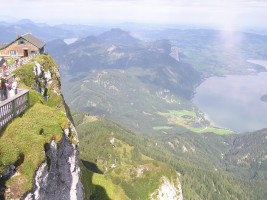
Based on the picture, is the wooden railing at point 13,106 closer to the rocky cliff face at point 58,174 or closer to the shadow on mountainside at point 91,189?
the rocky cliff face at point 58,174

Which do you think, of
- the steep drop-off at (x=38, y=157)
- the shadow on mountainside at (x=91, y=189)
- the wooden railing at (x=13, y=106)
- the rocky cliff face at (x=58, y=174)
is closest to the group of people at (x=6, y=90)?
the wooden railing at (x=13, y=106)

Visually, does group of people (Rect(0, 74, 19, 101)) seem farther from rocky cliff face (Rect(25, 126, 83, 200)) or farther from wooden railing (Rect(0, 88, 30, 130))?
rocky cliff face (Rect(25, 126, 83, 200))

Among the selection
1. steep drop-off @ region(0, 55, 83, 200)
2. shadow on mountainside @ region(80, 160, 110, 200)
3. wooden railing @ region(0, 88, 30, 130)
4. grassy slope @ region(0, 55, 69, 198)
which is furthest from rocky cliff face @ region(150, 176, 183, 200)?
wooden railing @ region(0, 88, 30, 130)

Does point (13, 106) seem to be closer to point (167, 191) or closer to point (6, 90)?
point (6, 90)

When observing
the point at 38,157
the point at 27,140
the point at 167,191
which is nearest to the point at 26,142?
the point at 27,140

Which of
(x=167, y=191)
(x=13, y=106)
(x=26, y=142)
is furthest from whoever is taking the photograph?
(x=167, y=191)
